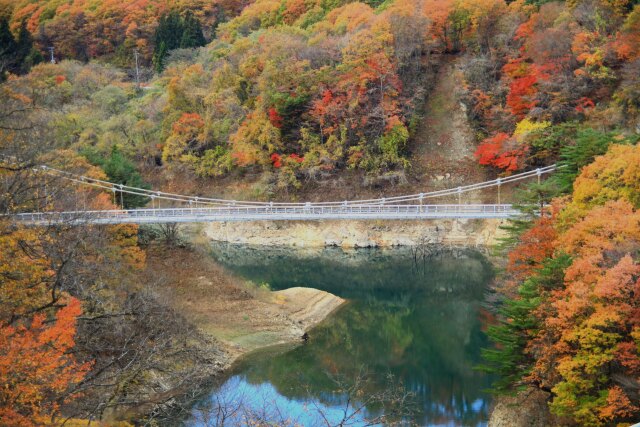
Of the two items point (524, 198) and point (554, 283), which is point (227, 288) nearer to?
point (524, 198)

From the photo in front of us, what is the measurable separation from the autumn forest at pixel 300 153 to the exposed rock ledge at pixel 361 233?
5.69 ft

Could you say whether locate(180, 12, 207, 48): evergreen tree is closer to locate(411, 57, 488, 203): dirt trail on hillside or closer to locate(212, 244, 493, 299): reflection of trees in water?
locate(411, 57, 488, 203): dirt trail on hillside

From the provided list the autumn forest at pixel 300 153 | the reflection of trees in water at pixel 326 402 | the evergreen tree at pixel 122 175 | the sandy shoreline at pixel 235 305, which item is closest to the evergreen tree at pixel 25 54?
the autumn forest at pixel 300 153

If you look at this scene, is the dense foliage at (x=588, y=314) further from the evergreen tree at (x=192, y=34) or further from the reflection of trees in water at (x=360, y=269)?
the evergreen tree at (x=192, y=34)

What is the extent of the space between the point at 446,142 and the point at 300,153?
301 inches

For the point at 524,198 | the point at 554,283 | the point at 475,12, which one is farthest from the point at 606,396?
the point at 475,12

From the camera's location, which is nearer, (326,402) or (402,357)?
(326,402)

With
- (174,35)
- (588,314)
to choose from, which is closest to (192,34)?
(174,35)

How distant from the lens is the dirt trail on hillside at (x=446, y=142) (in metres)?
36.7

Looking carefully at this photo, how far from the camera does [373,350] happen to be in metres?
22.0

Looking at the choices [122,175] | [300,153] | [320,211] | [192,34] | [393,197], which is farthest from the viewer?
[192,34]

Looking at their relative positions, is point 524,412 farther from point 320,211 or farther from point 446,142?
point 446,142

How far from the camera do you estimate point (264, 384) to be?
19.1 m

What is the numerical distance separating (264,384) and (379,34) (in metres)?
25.6
